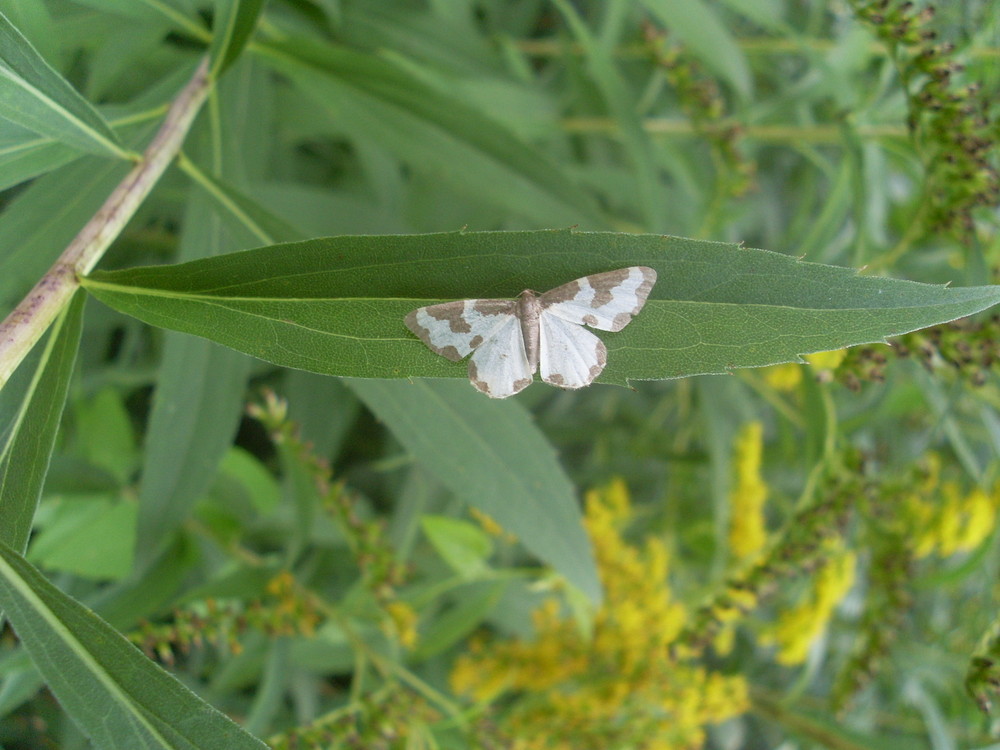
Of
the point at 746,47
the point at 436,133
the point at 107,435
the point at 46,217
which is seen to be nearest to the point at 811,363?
the point at 436,133

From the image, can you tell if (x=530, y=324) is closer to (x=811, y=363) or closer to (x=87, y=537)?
(x=811, y=363)

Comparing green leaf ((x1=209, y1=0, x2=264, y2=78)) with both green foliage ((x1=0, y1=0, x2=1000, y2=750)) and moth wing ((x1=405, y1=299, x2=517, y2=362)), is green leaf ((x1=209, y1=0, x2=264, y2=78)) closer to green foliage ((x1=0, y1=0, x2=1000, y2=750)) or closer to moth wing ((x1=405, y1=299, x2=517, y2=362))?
green foliage ((x1=0, y1=0, x2=1000, y2=750))

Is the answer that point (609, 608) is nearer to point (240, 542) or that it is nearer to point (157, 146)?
point (240, 542)

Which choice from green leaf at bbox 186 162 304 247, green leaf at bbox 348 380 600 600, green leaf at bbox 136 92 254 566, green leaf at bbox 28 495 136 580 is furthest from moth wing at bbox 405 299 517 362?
green leaf at bbox 28 495 136 580

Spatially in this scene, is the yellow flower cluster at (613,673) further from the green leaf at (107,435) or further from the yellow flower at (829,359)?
the green leaf at (107,435)

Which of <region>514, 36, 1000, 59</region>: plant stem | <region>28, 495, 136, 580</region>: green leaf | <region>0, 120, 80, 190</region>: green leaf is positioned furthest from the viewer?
<region>514, 36, 1000, 59</region>: plant stem

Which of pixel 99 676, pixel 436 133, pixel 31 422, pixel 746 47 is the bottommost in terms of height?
pixel 99 676

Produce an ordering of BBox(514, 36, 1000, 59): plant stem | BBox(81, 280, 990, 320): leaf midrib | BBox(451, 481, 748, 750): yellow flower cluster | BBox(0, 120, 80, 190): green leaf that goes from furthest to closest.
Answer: BBox(514, 36, 1000, 59): plant stem < BBox(451, 481, 748, 750): yellow flower cluster < BBox(0, 120, 80, 190): green leaf < BBox(81, 280, 990, 320): leaf midrib
